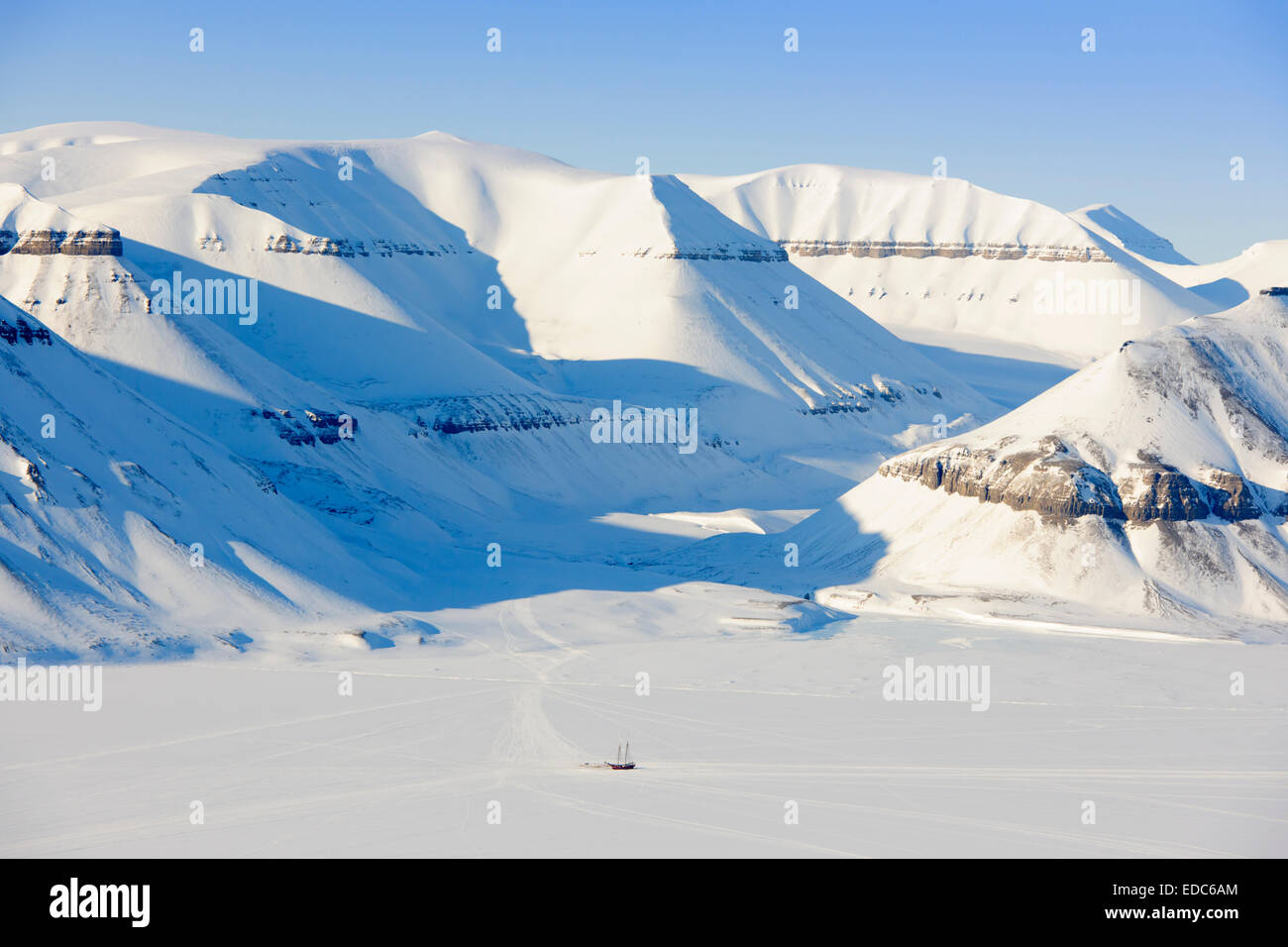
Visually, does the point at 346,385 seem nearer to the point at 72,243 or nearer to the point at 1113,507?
the point at 72,243

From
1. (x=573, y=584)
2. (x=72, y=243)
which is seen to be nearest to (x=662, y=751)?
(x=573, y=584)

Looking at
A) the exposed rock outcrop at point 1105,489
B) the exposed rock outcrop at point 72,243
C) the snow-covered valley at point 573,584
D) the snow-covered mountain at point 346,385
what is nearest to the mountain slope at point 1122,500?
the exposed rock outcrop at point 1105,489

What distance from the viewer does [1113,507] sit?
83.8 metres

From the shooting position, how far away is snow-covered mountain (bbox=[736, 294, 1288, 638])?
80.2 metres

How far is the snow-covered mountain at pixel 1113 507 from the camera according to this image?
80250 millimetres

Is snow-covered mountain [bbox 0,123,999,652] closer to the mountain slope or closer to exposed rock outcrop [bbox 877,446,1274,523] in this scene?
the mountain slope

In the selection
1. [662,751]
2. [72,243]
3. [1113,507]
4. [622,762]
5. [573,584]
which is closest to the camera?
[622,762]

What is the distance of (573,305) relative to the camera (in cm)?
18175

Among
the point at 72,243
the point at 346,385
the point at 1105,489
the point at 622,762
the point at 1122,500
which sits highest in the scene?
the point at 72,243

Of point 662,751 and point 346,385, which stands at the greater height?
point 346,385

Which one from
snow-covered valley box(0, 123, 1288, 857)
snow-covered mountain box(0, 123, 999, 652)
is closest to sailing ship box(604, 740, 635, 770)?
snow-covered valley box(0, 123, 1288, 857)

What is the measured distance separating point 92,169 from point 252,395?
10119 centimetres

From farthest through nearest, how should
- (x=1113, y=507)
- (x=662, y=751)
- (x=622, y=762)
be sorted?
(x=1113, y=507) < (x=662, y=751) < (x=622, y=762)
